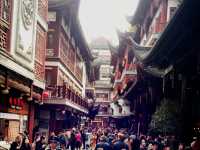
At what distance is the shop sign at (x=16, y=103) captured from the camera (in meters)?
19.4

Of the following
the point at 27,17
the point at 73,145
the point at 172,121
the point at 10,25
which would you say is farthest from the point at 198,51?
the point at 73,145

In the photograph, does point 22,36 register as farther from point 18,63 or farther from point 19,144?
point 19,144

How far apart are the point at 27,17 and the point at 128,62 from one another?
38.2 metres

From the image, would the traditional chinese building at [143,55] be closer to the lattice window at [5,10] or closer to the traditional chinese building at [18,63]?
the traditional chinese building at [18,63]

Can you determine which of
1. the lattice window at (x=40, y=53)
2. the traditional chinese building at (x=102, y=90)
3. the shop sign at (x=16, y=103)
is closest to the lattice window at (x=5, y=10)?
the shop sign at (x=16, y=103)

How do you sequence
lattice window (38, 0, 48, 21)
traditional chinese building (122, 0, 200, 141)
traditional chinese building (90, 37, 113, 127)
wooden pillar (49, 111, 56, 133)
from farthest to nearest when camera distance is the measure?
traditional chinese building (90, 37, 113, 127)
wooden pillar (49, 111, 56, 133)
lattice window (38, 0, 48, 21)
traditional chinese building (122, 0, 200, 141)

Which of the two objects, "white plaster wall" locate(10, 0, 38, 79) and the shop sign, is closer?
"white plaster wall" locate(10, 0, 38, 79)

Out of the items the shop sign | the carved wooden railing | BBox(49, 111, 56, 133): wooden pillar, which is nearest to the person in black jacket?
the carved wooden railing

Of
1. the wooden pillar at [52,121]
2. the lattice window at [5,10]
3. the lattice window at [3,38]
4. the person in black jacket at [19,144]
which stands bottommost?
the person in black jacket at [19,144]

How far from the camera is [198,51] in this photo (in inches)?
575

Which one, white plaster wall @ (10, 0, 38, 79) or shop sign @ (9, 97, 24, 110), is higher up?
white plaster wall @ (10, 0, 38, 79)

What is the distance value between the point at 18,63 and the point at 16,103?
7.38ft

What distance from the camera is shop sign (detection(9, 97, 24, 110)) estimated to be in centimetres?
1939

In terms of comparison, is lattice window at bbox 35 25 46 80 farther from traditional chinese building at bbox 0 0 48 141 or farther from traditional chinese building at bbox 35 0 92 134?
traditional chinese building at bbox 35 0 92 134
